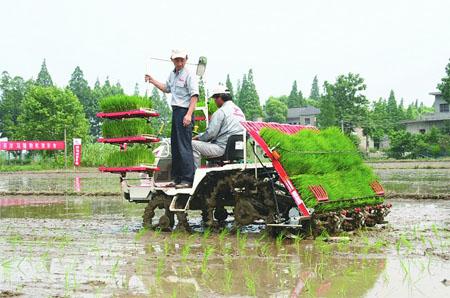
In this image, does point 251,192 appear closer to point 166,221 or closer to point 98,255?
point 166,221

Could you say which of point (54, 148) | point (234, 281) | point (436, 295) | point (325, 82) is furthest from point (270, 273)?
point (325, 82)

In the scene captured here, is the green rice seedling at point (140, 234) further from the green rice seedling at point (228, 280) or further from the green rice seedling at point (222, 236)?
the green rice seedling at point (228, 280)

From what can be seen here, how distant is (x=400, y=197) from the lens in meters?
12.3

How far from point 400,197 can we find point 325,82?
46.9m

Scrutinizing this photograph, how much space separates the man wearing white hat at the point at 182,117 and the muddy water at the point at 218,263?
0.80m

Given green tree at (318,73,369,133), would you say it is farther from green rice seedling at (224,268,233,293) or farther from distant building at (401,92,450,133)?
green rice seedling at (224,268,233,293)

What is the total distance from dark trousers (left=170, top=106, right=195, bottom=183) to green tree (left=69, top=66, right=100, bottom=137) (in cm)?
8100

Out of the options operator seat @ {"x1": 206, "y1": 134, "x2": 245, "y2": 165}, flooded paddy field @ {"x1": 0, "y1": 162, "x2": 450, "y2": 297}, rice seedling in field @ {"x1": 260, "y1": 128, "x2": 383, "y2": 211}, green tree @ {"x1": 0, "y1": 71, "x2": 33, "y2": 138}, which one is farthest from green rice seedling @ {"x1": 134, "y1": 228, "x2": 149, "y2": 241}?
green tree @ {"x1": 0, "y1": 71, "x2": 33, "y2": 138}

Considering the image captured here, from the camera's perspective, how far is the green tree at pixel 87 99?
90.1 m

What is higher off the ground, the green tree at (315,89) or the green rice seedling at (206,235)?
the green tree at (315,89)

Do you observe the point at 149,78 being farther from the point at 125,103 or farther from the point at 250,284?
the point at 250,284

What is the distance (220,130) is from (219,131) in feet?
0.07

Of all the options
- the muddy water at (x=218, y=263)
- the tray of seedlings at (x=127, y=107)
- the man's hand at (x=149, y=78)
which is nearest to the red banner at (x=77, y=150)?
the muddy water at (x=218, y=263)

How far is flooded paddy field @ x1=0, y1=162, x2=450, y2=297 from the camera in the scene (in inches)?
176
